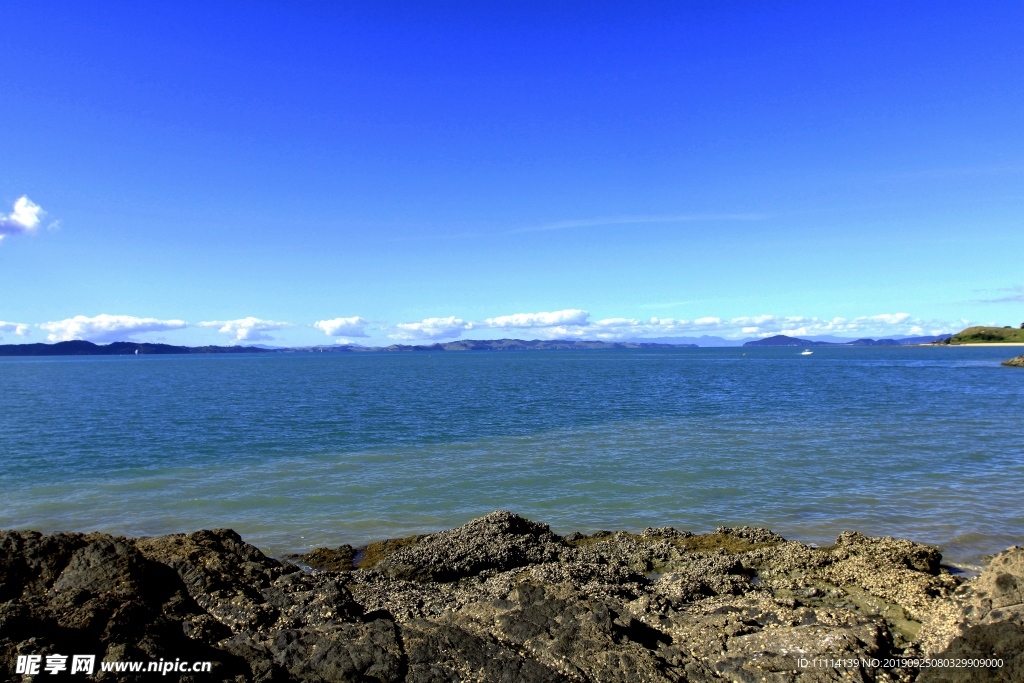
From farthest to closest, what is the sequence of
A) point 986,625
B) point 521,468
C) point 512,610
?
point 521,468, point 512,610, point 986,625

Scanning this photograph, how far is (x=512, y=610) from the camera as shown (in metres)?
9.24

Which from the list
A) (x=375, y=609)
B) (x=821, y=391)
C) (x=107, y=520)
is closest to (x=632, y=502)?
(x=375, y=609)

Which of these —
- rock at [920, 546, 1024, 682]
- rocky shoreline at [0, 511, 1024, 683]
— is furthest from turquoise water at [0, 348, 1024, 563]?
rock at [920, 546, 1024, 682]

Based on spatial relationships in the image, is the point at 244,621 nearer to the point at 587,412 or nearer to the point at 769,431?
the point at 769,431

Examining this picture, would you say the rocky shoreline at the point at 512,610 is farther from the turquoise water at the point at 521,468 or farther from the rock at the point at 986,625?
the turquoise water at the point at 521,468

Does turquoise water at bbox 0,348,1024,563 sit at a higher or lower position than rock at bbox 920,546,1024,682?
lower

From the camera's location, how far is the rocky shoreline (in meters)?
7.64

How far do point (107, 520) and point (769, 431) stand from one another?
30.1 m

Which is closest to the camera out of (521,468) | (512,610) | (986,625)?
(986,625)

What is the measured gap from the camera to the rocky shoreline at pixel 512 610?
7.64 meters

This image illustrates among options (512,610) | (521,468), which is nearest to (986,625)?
(512,610)

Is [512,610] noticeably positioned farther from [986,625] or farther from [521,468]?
[521,468]

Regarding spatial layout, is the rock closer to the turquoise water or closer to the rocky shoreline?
the rocky shoreline

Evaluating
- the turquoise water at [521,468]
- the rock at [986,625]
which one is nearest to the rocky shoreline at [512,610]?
the rock at [986,625]
